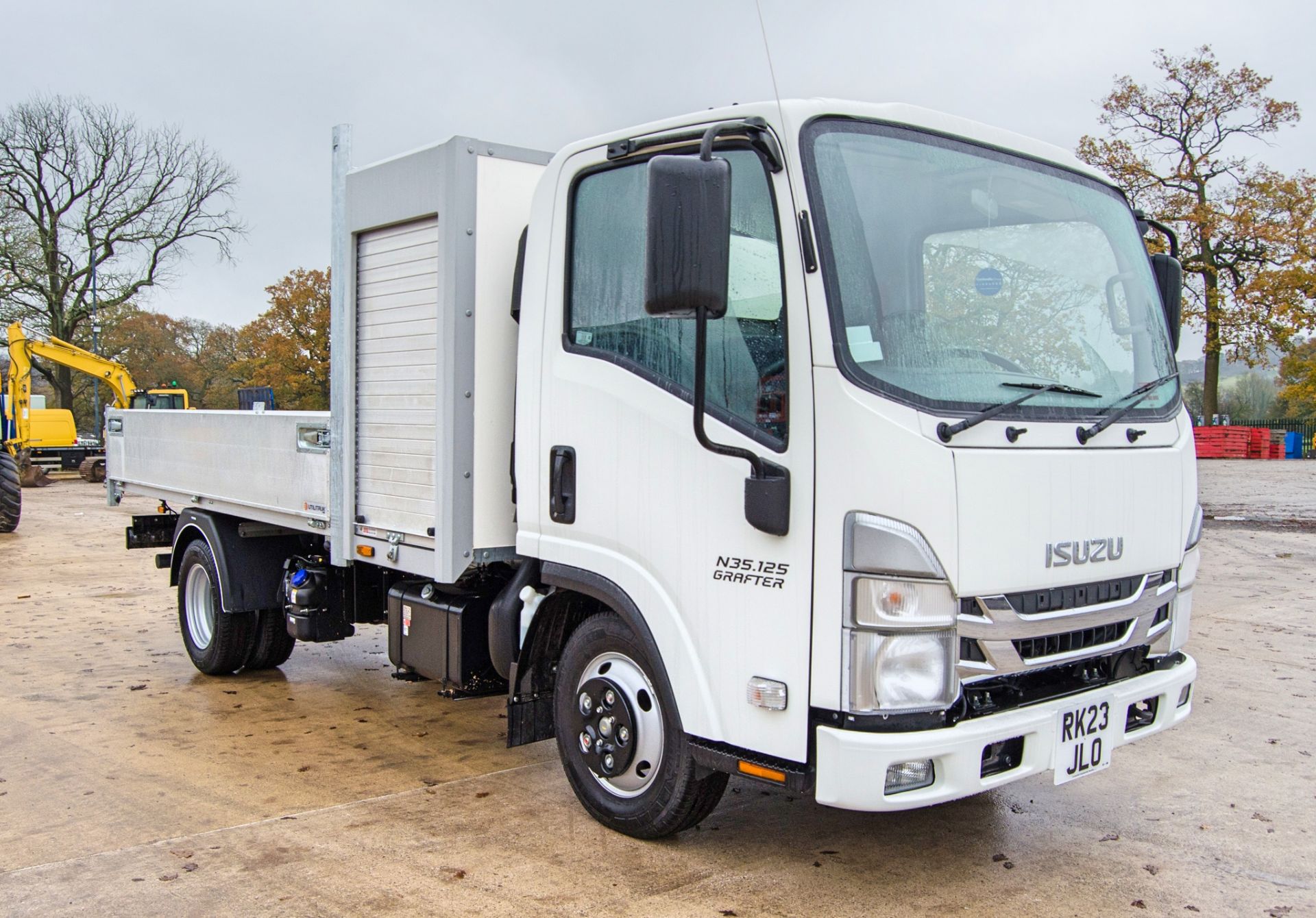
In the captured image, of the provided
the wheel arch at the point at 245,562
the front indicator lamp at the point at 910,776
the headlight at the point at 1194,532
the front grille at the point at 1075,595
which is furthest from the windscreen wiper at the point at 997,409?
the wheel arch at the point at 245,562

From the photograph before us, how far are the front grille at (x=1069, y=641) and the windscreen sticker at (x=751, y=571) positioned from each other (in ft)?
2.47

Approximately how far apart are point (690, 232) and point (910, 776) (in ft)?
5.79

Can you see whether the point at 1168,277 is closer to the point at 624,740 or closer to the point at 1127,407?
the point at 1127,407

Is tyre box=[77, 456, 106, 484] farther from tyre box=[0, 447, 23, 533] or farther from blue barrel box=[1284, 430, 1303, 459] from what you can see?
blue barrel box=[1284, 430, 1303, 459]

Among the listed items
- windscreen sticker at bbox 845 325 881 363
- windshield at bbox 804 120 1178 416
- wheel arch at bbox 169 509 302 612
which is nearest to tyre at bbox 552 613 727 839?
windscreen sticker at bbox 845 325 881 363

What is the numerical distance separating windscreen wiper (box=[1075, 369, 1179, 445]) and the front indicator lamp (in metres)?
1.20

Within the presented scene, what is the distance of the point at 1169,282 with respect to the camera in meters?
4.84

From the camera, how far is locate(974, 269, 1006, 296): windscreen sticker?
3811 mm

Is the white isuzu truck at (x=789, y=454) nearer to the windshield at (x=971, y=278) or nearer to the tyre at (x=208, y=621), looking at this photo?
the windshield at (x=971, y=278)

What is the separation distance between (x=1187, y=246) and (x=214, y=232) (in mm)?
33367

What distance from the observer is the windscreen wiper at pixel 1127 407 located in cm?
376

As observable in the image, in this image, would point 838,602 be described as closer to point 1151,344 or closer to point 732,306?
point 732,306

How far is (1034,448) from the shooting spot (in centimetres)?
362

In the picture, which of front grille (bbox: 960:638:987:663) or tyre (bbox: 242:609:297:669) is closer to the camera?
front grille (bbox: 960:638:987:663)
